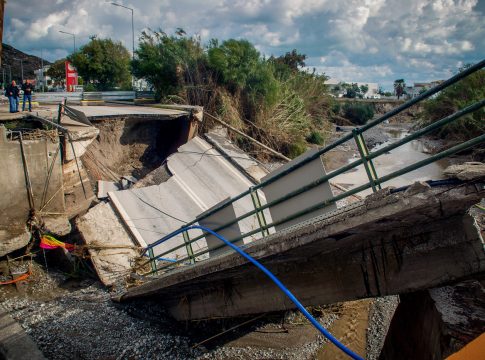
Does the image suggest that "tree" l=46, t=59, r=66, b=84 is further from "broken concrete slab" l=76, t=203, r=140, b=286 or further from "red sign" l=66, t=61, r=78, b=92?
"broken concrete slab" l=76, t=203, r=140, b=286

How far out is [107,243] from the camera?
7.68 metres

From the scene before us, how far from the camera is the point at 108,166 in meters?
10.6

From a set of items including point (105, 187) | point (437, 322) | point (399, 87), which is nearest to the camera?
point (437, 322)

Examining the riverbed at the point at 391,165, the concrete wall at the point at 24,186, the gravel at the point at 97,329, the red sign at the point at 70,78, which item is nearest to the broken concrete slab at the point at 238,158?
the riverbed at the point at 391,165

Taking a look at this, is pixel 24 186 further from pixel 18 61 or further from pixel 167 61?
pixel 18 61

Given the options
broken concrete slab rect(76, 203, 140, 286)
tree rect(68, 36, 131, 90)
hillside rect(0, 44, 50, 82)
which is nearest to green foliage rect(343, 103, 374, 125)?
tree rect(68, 36, 131, 90)

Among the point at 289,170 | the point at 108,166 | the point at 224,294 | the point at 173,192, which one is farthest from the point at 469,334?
the point at 108,166

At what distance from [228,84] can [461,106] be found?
1486 cm

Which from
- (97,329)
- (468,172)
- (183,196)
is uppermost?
(183,196)

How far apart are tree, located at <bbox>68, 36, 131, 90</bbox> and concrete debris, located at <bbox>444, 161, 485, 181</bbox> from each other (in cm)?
3498

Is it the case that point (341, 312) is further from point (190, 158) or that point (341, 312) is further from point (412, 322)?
point (190, 158)

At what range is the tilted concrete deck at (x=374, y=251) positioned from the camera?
7.83ft

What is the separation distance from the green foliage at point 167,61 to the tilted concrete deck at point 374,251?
12925 mm

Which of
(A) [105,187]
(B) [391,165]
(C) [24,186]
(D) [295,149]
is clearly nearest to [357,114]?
(B) [391,165]
